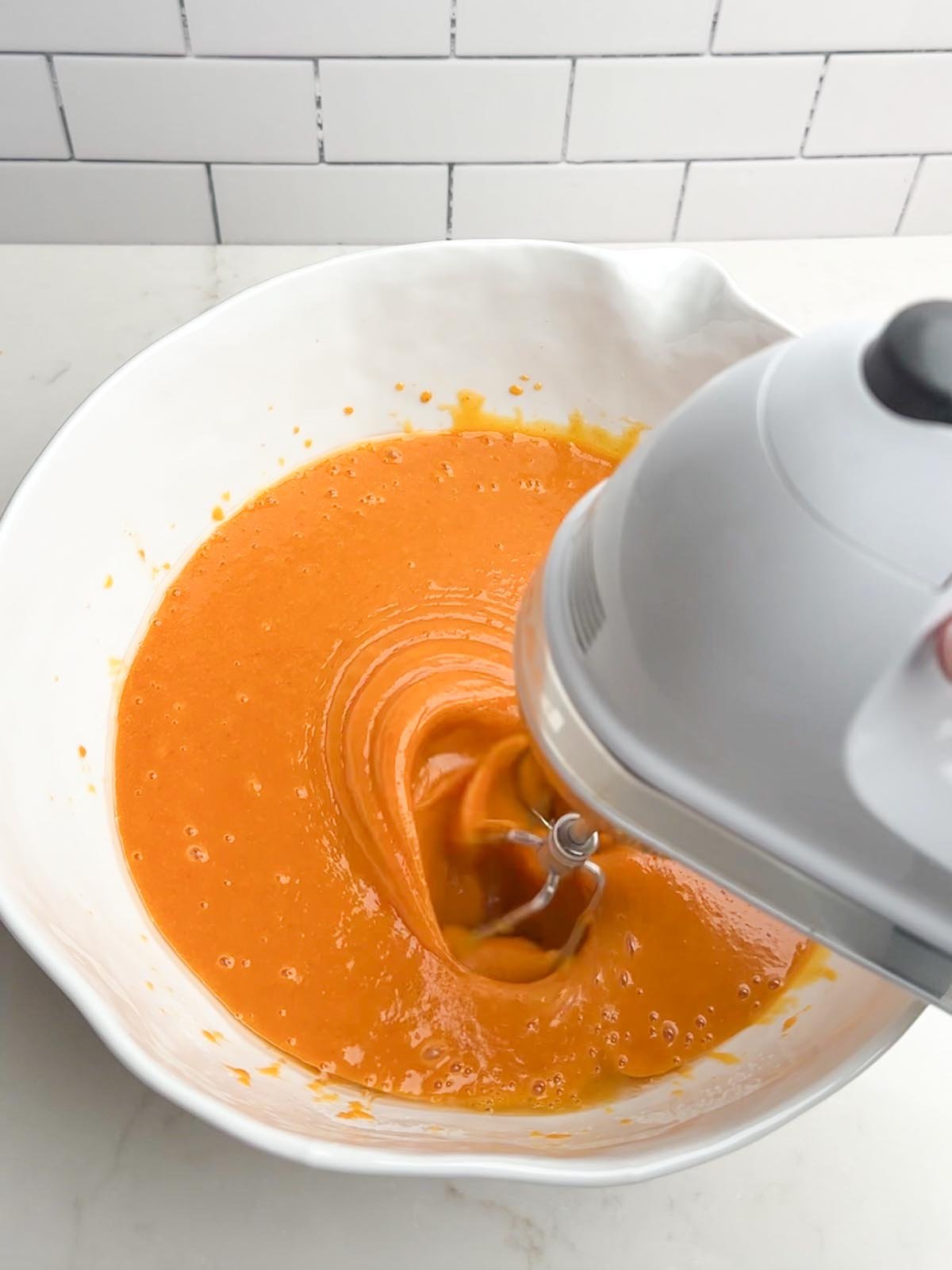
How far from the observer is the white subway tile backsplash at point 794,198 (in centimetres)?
100

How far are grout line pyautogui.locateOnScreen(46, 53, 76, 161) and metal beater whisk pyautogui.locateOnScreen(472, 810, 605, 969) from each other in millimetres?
677

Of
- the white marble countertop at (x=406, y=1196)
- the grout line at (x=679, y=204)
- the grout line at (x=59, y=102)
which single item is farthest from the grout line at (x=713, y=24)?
the white marble countertop at (x=406, y=1196)

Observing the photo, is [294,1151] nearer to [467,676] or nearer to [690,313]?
[467,676]

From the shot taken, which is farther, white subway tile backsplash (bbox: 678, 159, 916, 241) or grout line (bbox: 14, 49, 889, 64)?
white subway tile backsplash (bbox: 678, 159, 916, 241)

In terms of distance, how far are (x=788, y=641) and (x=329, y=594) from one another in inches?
21.0

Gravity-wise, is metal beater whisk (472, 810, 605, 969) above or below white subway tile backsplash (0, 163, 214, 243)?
below

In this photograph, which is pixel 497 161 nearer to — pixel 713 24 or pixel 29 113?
pixel 713 24

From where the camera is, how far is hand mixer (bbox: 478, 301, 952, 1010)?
0.33 meters

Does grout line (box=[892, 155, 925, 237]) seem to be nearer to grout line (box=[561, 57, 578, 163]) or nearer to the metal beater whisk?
grout line (box=[561, 57, 578, 163])

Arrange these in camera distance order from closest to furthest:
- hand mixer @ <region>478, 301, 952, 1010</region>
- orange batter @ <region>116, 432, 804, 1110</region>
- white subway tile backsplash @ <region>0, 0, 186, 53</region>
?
hand mixer @ <region>478, 301, 952, 1010</region> → orange batter @ <region>116, 432, 804, 1110</region> → white subway tile backsplash @ <region>0, 0, 186, 53</region>

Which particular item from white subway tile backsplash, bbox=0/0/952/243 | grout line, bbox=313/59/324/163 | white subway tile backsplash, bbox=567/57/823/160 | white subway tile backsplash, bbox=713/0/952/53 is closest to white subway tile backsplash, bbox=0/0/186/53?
white subway tile backsplash, bbox=0/0/952/243

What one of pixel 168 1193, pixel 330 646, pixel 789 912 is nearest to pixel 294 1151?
pixel 168 1193

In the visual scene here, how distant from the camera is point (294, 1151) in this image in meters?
0.51

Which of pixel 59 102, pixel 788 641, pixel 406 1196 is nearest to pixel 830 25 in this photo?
pixel 59 102
